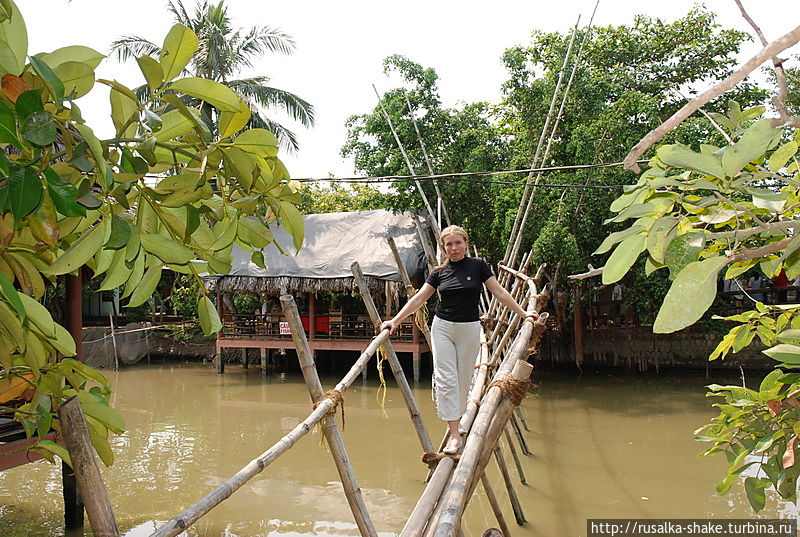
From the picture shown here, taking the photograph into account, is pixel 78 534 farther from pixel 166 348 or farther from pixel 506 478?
pixel 166 348

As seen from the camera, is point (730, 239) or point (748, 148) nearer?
point (748, 148)

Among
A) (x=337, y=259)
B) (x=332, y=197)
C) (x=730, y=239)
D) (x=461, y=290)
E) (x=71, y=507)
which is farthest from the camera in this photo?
(x=332, y=197)

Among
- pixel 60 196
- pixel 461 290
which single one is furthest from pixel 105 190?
pixel 461 290

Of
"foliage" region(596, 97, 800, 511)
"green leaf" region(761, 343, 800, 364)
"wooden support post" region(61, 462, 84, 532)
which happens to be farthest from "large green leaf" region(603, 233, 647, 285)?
"wooden support post" region(61, 462, 84, 532)

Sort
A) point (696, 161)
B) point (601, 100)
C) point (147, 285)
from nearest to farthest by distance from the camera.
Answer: point (696, 161), point (147, 285), point (601, 100)

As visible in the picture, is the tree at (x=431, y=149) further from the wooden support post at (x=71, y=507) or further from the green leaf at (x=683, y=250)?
the green leaf at (x=683, y=250)

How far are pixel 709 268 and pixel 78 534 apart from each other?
5278 mm

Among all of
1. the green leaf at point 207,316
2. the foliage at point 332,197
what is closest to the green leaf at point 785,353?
the green leaf at point 207,316

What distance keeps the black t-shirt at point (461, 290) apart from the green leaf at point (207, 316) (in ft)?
7.91

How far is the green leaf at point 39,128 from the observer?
0.61 m

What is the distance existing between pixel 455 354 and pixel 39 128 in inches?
115

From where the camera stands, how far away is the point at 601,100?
33.1 feet

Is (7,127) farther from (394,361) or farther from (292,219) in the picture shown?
(394,361)

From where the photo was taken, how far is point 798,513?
4.54 metres
